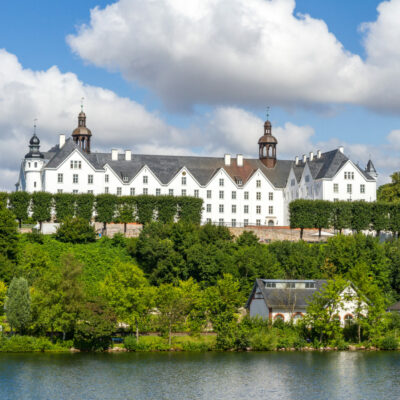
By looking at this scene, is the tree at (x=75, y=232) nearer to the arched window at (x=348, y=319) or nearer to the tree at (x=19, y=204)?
the tree at (x=19, y=204)

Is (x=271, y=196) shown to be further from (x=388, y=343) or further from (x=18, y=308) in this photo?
(x=18, y=308)

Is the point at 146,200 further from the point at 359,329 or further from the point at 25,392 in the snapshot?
the point at 25,392

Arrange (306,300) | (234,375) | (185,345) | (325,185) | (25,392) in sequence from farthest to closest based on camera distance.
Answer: (325,185)
(306,300)
(185,345)
(234,375)
(25,392)

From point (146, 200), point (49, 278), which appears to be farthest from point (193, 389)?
point (146, 200)

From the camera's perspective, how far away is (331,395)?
41.9 m

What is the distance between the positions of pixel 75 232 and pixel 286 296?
83.8 feet

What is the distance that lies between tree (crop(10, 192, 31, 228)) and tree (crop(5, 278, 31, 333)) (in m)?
32.2

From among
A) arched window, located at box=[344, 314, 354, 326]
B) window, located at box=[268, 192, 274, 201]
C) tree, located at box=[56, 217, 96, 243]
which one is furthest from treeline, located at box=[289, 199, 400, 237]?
arched window, located at box=[344, 314, 354, 326]

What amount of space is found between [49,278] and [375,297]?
26.2m

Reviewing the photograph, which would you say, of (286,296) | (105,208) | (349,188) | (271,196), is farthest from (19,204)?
(349,188)

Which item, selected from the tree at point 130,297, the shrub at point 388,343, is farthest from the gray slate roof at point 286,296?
the tree at point 130,297

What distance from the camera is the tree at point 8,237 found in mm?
68637

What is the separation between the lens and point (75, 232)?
78062 mm

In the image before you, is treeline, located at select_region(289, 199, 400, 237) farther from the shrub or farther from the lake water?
the lake water
